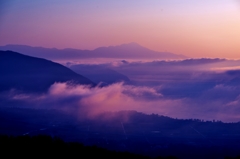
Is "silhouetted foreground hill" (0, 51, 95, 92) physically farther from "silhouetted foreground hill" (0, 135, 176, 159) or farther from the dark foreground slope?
"silhouetted foreground hill" (0, 135, 176, 159)

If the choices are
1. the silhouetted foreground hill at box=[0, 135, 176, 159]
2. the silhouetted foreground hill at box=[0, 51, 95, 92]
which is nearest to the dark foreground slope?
the silhouetted foreground hill at box=[0, 135, 176, 159]

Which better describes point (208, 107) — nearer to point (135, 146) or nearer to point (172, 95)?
point (172, 95)

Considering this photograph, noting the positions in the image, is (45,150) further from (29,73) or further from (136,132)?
(29,73)

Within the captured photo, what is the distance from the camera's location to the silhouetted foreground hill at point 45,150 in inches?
718

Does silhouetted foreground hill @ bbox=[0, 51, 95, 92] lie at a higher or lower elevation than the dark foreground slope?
higher

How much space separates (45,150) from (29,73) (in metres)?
54.3

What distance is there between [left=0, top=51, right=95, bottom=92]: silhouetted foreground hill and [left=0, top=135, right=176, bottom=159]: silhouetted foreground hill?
4935 cm

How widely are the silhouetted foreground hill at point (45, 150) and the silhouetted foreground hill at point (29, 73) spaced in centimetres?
4935

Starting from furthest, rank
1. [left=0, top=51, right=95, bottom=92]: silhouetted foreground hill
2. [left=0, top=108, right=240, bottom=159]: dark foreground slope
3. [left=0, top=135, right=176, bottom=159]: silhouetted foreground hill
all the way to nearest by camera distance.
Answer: [left=0, top=51, right=95, bottom=92]: silhouetted foreground hill → [left=0, top=108, right=240, bottom=159]: dark foreground slope → [left=0, top=135, right=176, bottom=159]: silhouetted foreground hill

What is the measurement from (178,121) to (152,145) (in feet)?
41.1

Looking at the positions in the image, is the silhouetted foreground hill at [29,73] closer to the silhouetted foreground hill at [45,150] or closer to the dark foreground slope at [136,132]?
the dark foreground slope at [136,132]

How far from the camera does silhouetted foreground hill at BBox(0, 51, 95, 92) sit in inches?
2817

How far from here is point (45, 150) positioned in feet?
63.2

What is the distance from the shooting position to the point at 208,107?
71.7m
